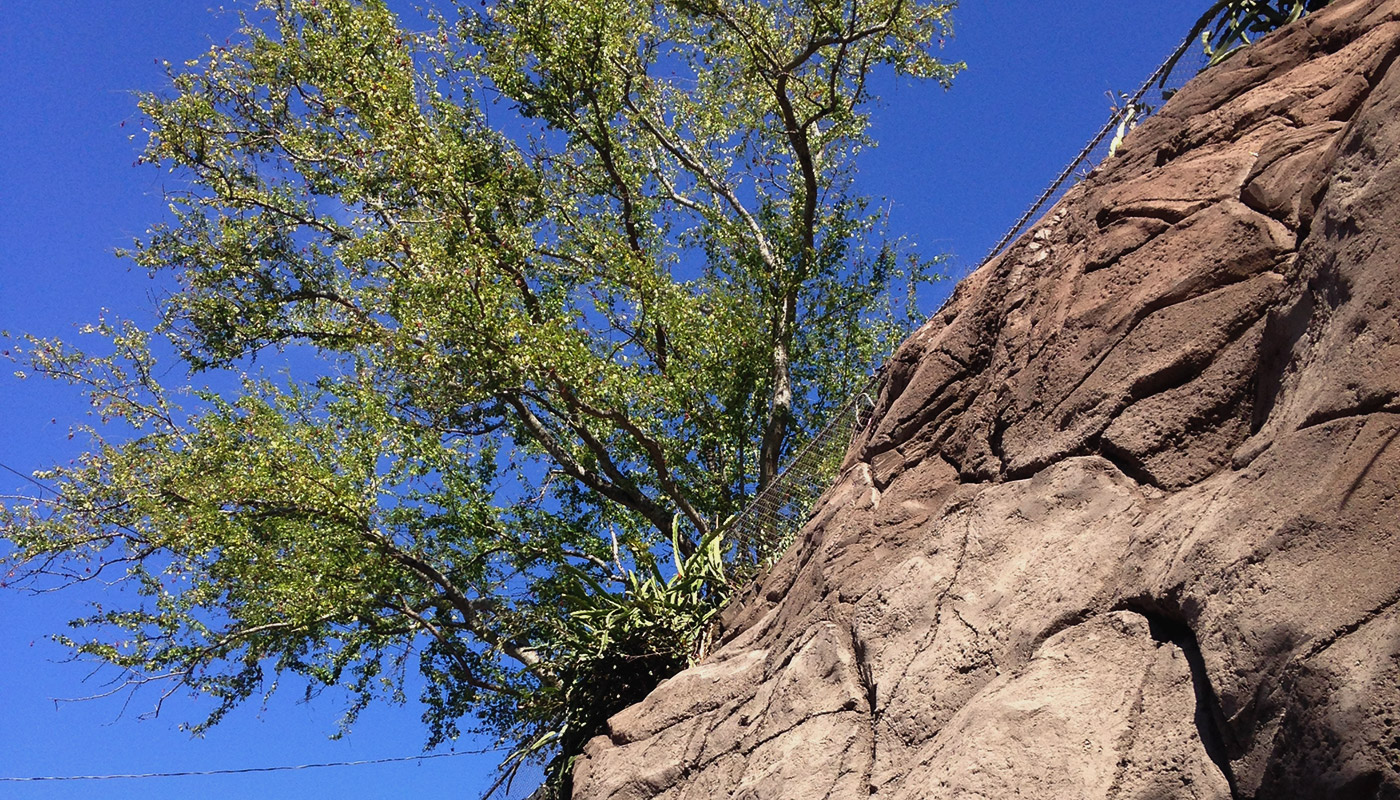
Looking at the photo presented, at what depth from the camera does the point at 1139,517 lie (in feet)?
16.3

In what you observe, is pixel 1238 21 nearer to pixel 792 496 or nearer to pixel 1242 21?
pixel 1242 21

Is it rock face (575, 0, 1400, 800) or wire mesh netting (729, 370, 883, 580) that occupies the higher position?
wire mesh netting (729, 370, 883, 580)

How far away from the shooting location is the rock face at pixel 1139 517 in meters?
3.73

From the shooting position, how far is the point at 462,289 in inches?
520

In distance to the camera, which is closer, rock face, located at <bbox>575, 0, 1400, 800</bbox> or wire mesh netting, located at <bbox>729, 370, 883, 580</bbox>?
rock face, located at <bbox>575, 0, 1400, 800</bbox>

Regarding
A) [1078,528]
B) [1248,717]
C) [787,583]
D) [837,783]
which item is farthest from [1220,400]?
[787,583]

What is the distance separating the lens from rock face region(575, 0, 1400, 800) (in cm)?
373

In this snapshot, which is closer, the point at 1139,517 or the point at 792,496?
the point at 1139,517

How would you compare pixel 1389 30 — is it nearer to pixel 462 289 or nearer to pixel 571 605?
pixel 571 605

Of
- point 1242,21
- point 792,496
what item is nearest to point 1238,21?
point 1242,21

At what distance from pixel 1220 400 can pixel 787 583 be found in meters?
3.75

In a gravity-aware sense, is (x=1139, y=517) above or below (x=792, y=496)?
below

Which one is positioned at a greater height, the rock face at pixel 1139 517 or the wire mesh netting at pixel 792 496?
the wire mesh netting at pixel 792 496

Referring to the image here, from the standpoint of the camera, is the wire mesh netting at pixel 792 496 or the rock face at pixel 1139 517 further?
the wire mesh netting at pixel 792 496
